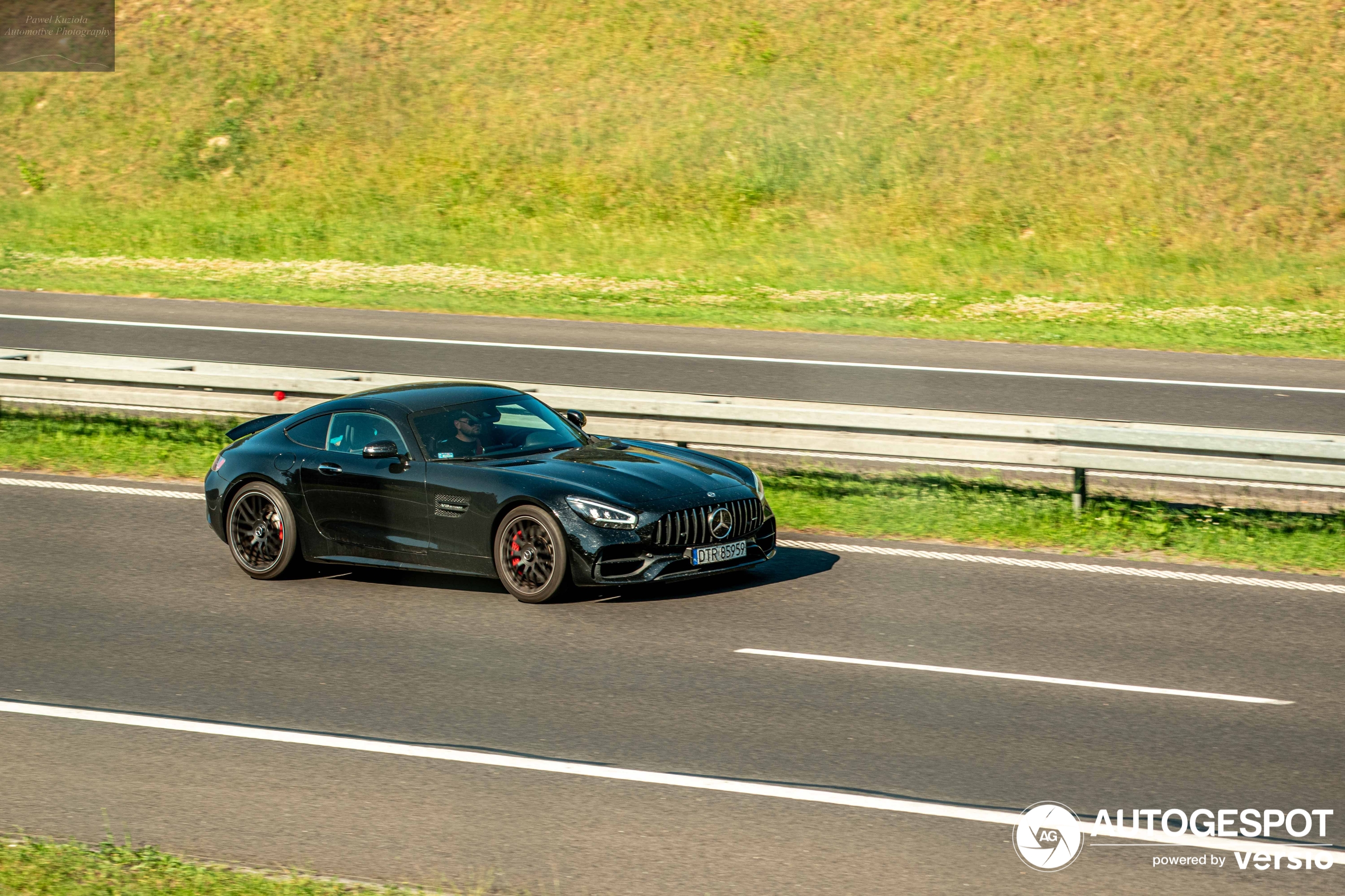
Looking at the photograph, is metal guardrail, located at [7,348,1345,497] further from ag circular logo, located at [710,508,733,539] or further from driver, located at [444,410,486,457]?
ag circular logo, located at [710,508,733,539]

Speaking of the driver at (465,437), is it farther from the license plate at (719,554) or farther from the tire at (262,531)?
the license plate at (719,554)

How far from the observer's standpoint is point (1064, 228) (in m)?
28.0

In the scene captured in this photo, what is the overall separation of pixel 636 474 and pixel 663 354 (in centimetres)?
1064

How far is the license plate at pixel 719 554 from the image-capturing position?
9.72 meters

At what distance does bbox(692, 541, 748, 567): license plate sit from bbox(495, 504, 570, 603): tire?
0.84m

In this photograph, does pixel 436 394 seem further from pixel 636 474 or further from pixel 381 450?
pixel 636 474

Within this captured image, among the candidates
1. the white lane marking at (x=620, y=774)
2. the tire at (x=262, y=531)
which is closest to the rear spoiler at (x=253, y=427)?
the tire at (x=262, y=531)

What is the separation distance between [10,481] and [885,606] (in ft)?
28.1

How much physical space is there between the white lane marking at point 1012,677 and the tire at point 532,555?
4.93 ft

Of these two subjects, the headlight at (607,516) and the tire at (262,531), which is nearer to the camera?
the headlight at (607,516)

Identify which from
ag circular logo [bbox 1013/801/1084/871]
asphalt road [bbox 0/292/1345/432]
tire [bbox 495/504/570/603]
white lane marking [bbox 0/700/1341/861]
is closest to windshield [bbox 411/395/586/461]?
tire [bbox 495/504/570/603]

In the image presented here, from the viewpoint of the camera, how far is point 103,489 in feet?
44.2

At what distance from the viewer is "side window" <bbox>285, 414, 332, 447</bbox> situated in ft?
35.4

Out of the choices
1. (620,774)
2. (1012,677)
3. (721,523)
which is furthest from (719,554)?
(620,774)
